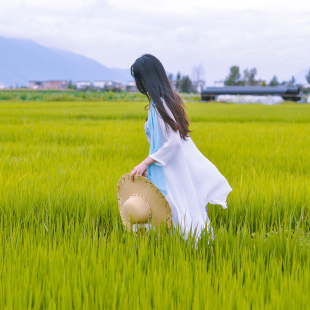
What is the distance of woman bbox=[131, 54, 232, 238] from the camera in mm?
1723

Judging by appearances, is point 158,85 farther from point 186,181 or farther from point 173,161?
point 186,181

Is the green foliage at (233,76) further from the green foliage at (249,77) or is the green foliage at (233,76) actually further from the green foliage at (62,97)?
the green foliage at (62,97)

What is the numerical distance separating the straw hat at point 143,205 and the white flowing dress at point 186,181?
0.26 feet

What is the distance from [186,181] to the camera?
1.78 meters

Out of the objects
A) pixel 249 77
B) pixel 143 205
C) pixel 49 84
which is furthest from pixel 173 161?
pixel 49 84

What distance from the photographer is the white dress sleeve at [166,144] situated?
5.58 ft

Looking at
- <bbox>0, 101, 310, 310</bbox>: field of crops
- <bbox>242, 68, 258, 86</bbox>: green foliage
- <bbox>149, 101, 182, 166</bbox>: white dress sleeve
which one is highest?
<bbox>242, 68, 258, 86</bbox>: green foliage

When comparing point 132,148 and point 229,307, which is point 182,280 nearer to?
point 229,307

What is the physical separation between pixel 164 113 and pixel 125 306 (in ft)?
3.16

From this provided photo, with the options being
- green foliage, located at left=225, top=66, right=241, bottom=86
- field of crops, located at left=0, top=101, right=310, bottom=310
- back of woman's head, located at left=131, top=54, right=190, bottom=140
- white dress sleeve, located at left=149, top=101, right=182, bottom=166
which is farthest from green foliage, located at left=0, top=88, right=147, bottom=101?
green foliage, located at left=225, top=66, right=241, bottom=86

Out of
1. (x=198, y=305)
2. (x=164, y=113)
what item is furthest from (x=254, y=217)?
(x=198, y=305)

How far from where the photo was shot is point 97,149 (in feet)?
13.4

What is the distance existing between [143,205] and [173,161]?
0.96 feet

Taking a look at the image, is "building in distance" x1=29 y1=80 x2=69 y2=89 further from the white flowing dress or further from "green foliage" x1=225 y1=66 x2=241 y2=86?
the white flowing dress
